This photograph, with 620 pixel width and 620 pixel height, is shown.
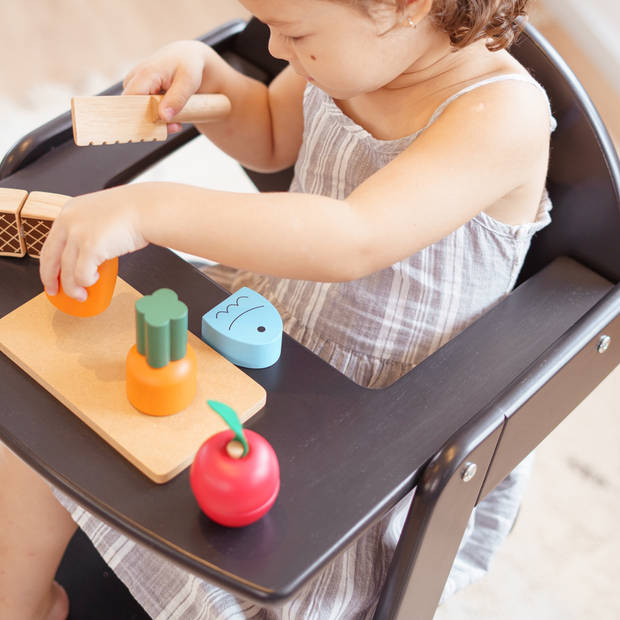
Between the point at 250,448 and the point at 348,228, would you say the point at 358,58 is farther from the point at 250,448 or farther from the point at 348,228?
the point at 250,448

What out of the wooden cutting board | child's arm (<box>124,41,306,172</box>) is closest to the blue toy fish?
the wooden cutting board

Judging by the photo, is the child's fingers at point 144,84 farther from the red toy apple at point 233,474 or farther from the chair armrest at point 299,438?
the red toy apple at point 233,474

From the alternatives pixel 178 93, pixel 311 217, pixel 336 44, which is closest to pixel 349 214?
pixel 311 217

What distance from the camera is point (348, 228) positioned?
59cm

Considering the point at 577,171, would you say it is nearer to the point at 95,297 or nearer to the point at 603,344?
the point at 603,344

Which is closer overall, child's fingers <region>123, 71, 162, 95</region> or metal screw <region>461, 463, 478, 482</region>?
metal screw <region>461, 463, 478, 482</region>

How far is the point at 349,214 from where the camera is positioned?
1.95 feet

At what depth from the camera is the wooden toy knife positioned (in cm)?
63

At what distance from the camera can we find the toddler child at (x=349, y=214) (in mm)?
588

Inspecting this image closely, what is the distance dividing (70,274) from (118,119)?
5.9 inches

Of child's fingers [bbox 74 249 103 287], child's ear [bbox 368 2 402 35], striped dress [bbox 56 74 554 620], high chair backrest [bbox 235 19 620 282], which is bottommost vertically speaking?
striped dress [bbox 56 74 554 620]

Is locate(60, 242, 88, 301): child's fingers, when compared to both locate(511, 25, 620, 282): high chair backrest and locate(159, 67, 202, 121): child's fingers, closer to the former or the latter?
locate(159, 67, 202, 121): child's fingers

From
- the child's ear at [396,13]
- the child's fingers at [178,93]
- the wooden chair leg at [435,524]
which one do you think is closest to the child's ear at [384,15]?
the child's ear at [396,13]

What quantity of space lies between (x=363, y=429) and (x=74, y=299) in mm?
231
